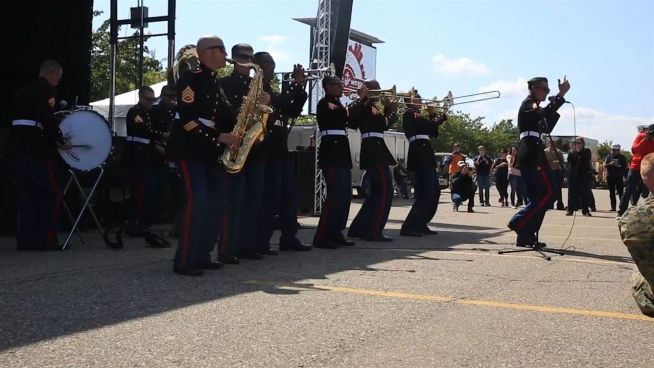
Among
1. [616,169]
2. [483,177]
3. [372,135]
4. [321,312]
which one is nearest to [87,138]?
[372,135]

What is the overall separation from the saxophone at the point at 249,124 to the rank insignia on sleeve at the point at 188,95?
21.7 inches

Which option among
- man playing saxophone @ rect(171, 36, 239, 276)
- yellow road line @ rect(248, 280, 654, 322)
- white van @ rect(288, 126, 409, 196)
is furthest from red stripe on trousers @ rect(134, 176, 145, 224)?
white van @ rect(288, 126, 409, 196)

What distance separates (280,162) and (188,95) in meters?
1.97

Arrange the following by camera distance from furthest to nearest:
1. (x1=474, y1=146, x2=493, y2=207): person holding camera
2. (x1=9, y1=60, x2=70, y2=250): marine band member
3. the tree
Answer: the tree < (x1=474, y1=146, x2=493, y2=207): person holding camera < (x1=9, y1=60, x2=70, y2=250): marine band member

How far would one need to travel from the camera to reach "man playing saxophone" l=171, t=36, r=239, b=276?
6426 mm

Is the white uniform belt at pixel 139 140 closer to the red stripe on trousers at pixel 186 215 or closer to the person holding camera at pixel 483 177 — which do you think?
the red stripe on trousers at pixel 186 215

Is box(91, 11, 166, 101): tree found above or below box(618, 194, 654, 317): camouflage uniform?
above

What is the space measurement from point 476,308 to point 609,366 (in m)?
1.45

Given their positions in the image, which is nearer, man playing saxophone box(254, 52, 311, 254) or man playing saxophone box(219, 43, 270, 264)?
man playing saxophone box(219, 43, 270, 264)

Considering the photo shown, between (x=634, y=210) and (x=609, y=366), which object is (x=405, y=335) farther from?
(x=634, y=210)

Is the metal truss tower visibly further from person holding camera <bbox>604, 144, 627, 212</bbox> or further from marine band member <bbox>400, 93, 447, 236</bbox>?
person holding camera <bbox>604, 144, 627, 212</bbox>

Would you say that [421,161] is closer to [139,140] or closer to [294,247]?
[294,247]

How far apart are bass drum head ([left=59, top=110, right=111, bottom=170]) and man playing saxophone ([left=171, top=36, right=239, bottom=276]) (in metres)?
2.04

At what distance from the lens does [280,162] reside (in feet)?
26.8
